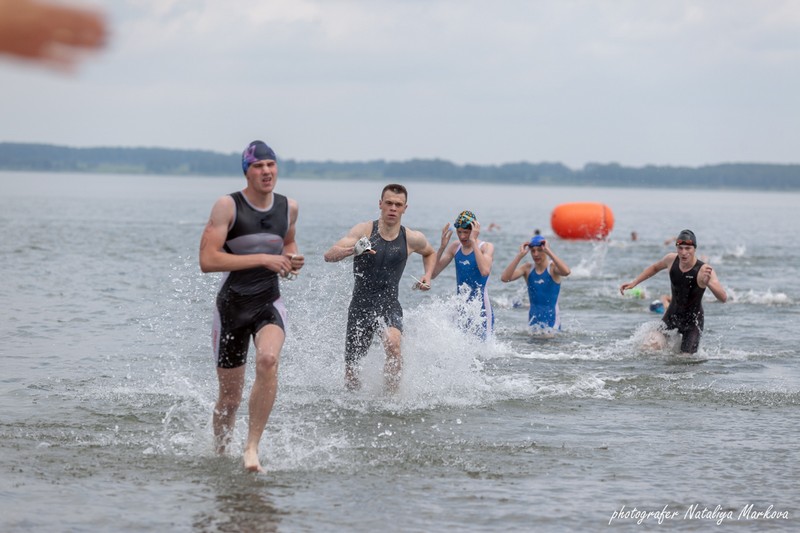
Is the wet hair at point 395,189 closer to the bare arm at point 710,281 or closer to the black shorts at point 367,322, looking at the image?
the black shorts at point 367,322

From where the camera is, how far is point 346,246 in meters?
8.26

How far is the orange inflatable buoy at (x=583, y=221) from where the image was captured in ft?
127


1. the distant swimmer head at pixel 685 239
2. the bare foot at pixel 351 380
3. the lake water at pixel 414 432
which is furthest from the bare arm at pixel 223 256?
the distant swimmer head at pixel 685 239

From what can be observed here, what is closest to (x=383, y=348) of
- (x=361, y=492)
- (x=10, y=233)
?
(x=361, y=492)

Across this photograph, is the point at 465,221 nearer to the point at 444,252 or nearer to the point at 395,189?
the point at 444,252

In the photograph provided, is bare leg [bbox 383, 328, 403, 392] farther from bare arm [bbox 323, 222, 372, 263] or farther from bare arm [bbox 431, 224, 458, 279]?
bare arm [bbox 431, 224, 458, 279]

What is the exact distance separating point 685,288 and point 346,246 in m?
5.34

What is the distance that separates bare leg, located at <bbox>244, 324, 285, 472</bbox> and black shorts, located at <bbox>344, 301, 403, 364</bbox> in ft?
8.31

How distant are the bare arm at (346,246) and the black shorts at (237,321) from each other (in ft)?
5.70

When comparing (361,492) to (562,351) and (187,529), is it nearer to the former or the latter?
(187,529)

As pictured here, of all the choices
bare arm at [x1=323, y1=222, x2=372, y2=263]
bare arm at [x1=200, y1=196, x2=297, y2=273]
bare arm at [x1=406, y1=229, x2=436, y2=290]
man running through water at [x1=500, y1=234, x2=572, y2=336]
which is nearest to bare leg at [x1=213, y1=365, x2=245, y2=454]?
→ bare arm at [x1=200, y1=196, x2=297, y2=273]

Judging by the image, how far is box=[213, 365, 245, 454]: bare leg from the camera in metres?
6.19

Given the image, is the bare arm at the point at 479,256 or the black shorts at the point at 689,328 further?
the black shorts at the point at 689,328

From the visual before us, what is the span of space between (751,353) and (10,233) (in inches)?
1221
